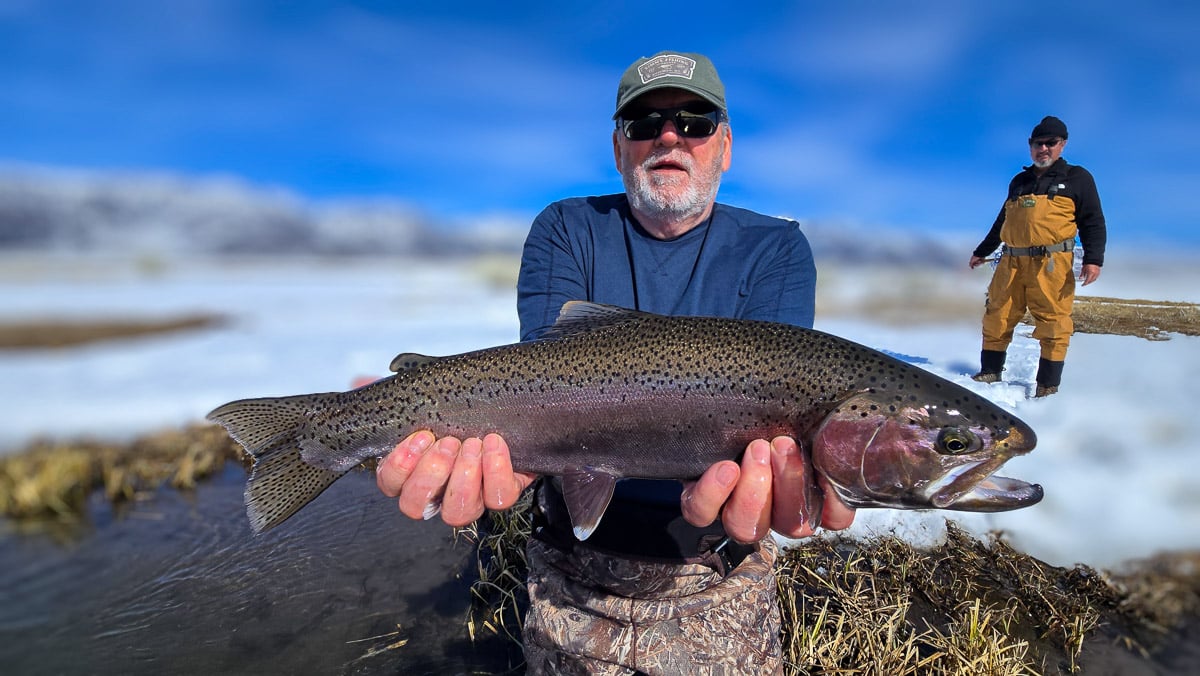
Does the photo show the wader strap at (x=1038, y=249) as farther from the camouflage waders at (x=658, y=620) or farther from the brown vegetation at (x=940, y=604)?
the camouflage waders at (x=658, y=620)

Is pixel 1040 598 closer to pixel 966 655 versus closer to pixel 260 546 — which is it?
pixel 966 655

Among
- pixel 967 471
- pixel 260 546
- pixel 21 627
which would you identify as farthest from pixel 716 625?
pixel 21 627

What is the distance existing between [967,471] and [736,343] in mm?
1035

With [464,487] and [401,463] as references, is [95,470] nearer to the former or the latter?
[401,463]

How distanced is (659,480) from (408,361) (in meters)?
1.53

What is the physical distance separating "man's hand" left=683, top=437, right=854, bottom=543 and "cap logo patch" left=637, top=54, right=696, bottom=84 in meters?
2.42

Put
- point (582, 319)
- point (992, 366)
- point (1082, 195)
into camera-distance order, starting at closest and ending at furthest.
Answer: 1. point (582, 319)
2. point (1082, 195)
3. point (992, 366)

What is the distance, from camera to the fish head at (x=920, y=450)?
2.15 metres

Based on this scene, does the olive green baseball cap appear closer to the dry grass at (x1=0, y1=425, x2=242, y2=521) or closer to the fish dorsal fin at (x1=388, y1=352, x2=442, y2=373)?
the fish dorsal fin at (x1=388, y1=352, x2=442, y2=373)

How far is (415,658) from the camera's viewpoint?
169 inches

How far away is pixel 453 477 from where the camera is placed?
8.52 ft

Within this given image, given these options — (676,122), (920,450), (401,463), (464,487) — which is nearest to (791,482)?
(920,450)

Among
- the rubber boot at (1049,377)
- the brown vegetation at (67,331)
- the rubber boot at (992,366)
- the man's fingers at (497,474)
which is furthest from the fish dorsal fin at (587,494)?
the rubber boot at (1049,377)

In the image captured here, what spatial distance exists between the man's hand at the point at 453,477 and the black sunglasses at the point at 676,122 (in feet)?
7.37
